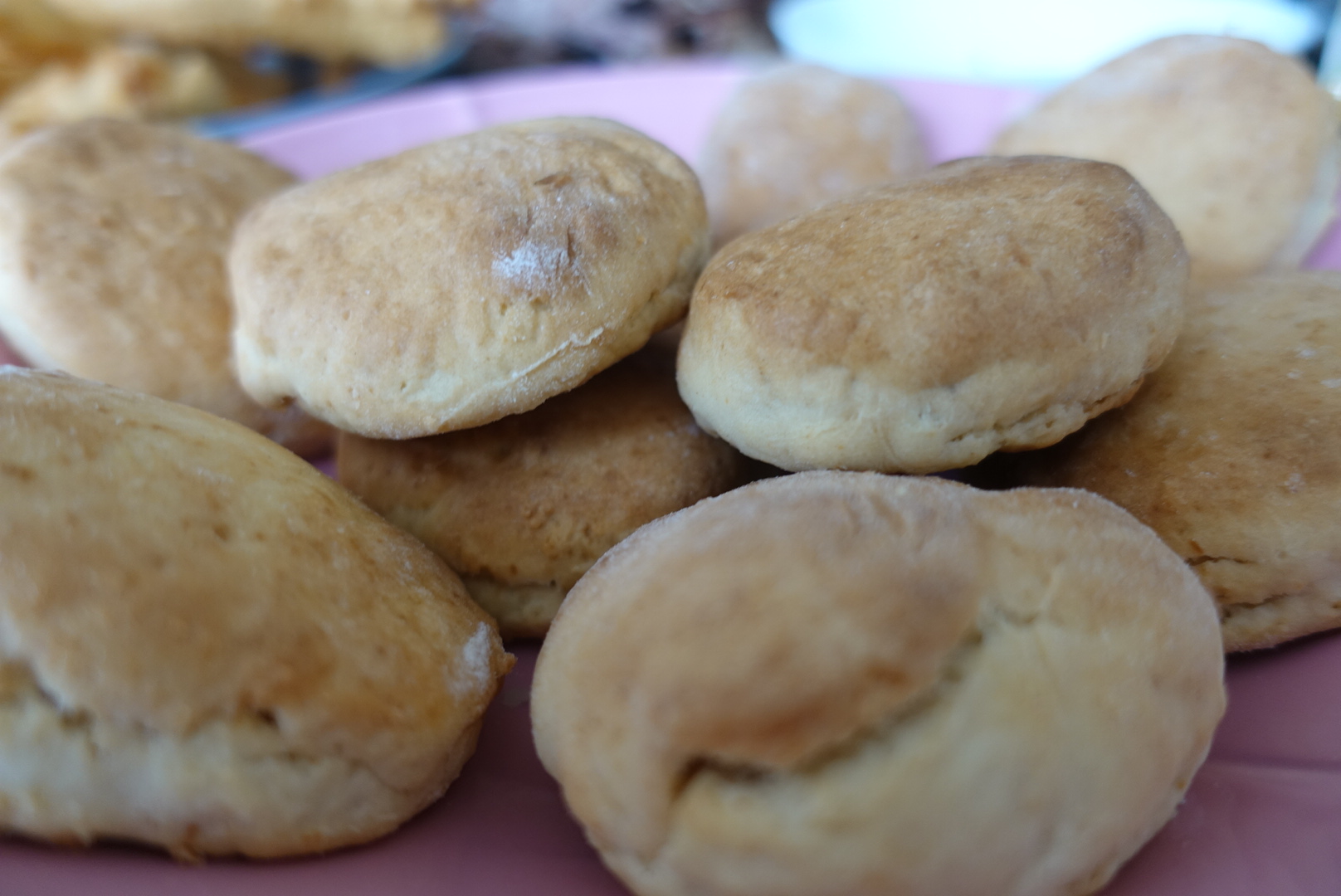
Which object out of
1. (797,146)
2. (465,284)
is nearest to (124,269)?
(465,284)

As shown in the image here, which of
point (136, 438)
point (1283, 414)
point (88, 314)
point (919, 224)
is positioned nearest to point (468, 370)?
point (136, 438)

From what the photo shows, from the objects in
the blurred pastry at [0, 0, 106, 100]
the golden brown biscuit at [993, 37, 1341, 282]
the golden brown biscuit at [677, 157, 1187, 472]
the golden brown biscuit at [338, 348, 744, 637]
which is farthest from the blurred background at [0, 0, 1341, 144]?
the golden brown biscuit at [677, 157, 1187, 472]

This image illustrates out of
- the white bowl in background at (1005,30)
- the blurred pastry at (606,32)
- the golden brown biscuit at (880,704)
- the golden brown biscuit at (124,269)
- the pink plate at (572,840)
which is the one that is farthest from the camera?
the blurred pastry at (606,32)

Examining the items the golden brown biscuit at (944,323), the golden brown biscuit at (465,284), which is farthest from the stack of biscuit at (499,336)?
the golden brown biscuit at (944,323)

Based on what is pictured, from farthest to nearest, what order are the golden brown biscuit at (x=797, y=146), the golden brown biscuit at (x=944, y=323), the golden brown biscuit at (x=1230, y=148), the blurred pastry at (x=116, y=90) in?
the blurred pastry at (x=116, y=90), the golden brown biscuit at (x=797, y=146), the golden brown biscuit at (x=1230, y=148), the golden brown biscuit at (x=944, y=323)

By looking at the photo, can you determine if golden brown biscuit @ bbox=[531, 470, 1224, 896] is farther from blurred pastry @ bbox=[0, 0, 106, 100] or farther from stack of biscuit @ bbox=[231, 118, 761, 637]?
blurred pastry @ bbox=[0, 0, 106, 100]

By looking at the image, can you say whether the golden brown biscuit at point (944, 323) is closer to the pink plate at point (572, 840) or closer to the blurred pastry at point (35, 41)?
the pink plate at point (572, 840)
